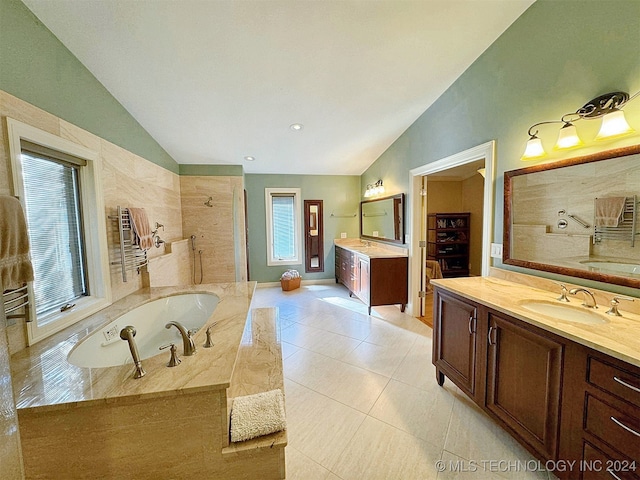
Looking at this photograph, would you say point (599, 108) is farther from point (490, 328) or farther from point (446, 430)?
point (446, 430)

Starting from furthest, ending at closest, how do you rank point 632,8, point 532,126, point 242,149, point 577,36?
point 242,149 < point 532,126 < point 577,36 < point 632,8

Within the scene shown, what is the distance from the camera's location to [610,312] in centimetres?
135

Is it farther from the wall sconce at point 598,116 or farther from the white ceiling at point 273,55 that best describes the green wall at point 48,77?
the wall sconce at point 598,116

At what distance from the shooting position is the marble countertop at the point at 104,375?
1029mm

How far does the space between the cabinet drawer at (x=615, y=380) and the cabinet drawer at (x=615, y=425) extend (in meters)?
0.05

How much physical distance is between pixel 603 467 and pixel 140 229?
11.1ft

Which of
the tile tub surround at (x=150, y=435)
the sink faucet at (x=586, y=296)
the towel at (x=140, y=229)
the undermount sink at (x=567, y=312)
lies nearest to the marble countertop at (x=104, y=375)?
the tile tub surround at (x=150, y=435)

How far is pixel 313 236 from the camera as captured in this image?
17.4 feet

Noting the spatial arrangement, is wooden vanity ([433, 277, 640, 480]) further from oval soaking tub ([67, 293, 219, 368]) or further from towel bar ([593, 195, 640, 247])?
oval soaking tub ([67, 293, 219, 368])

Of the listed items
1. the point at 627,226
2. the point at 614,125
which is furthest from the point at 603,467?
the point at 614,125

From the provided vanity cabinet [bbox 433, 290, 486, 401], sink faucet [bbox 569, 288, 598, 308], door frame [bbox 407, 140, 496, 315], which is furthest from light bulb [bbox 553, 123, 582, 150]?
vanity cabinet [bbox 433, 290, 486, 401]

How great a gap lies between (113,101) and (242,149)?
1.63 metres

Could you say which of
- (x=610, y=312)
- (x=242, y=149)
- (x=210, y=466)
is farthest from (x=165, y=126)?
(x=610, y=312)

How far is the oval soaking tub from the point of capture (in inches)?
65.2
